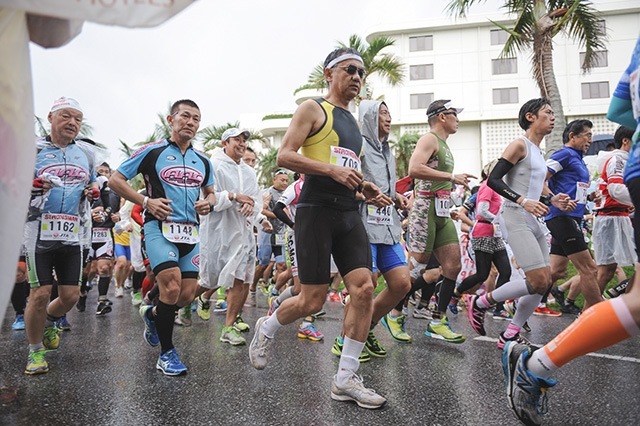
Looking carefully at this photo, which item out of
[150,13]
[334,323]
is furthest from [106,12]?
[334,323]

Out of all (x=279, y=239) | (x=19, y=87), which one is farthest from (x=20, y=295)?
(x=19, y=87)

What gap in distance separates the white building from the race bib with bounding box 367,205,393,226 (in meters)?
39.8

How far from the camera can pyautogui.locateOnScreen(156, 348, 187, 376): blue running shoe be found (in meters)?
4.00

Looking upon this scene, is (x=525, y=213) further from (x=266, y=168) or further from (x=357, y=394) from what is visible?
(x=266, y=168)

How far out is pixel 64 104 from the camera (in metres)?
4.40

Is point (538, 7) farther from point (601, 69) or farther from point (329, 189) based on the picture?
point (601, 69)

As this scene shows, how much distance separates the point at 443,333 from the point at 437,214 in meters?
1.23

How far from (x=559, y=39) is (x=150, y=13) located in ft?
156

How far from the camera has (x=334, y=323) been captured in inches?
273

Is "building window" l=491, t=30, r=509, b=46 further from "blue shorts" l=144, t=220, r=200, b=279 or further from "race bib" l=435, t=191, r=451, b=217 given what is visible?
"blue shorts" l=144, t=220, r=200, b=279

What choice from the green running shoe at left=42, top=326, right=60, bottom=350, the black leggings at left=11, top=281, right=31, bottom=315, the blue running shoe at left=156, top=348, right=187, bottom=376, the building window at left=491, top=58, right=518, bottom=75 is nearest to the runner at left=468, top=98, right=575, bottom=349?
the blue running shoe at left=156, top=348, right=187, bottom=376

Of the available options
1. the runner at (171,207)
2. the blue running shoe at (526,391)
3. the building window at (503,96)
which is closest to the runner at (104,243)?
the runner at (171,207)

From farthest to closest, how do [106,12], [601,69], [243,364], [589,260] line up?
[601,69], [589,260], [243,364], [106,12]

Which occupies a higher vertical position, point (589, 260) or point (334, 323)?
point (589, 260)
